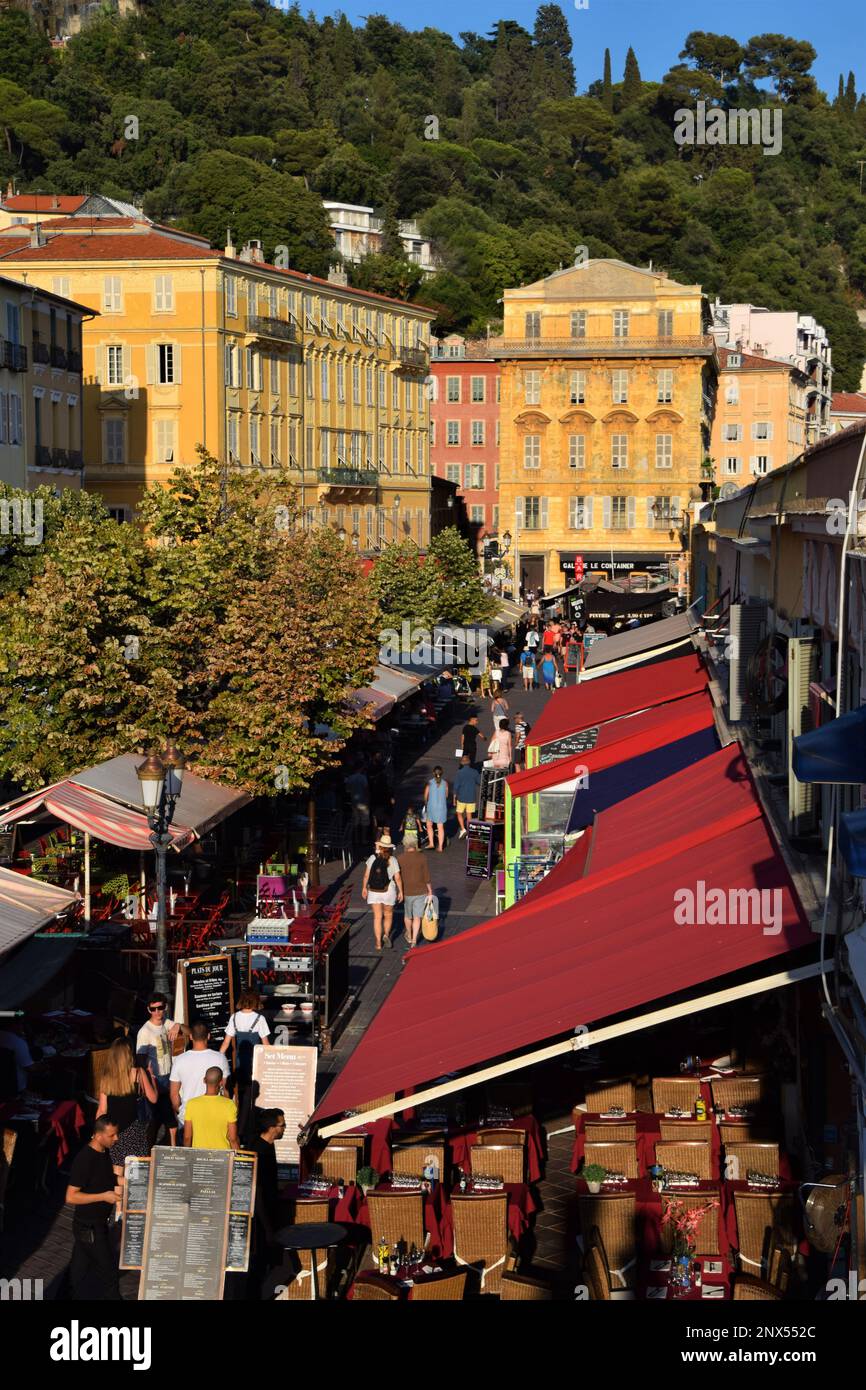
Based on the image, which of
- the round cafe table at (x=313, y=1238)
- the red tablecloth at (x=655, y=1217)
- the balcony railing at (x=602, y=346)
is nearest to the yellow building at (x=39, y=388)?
the balcony railing at (x=602, y=346)

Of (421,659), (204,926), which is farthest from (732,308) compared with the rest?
(204,926)

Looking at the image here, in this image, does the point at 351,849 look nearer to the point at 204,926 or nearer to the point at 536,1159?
the point at 204,926

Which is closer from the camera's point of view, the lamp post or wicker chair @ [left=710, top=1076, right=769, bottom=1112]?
wicker chair @ [left=710, top=1076, right=769, bottom=1112]

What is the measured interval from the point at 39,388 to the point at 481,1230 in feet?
159

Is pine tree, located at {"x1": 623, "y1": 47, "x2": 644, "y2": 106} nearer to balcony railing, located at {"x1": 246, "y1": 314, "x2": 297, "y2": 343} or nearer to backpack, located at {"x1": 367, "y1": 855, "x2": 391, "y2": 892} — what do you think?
balcony railing, located at {"x1": 246, "y1": 314, "x2": 297, "y2": 343}

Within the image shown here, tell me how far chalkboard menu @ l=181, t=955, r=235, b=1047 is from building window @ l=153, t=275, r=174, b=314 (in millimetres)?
56540

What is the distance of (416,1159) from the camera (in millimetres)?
12227

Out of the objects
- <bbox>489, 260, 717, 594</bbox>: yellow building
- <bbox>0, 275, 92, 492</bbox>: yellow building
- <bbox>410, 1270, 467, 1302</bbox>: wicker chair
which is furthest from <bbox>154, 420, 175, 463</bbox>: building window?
<bbox>410, 1270, 467, 1302</bbox>: wicker chair

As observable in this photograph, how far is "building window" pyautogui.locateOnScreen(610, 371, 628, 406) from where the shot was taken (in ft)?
299

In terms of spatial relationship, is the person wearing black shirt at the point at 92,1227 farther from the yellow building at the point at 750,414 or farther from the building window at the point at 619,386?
the yellow building at the point at 750,414

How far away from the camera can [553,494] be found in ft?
301

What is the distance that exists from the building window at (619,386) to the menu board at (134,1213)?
3271 inches

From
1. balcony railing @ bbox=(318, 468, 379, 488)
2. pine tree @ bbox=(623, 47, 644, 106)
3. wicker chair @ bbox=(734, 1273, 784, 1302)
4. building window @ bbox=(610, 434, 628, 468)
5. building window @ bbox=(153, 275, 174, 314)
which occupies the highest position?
pine tree @ bbox=(623, 47, 644, 106)
